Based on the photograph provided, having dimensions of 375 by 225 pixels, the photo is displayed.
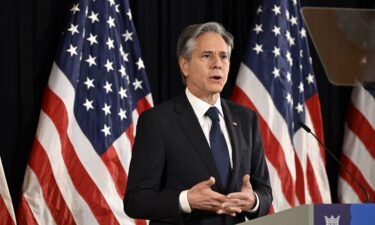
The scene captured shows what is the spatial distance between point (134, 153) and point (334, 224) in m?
1.19

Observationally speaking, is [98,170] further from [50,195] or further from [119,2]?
[119,2]

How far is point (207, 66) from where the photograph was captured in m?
3.43

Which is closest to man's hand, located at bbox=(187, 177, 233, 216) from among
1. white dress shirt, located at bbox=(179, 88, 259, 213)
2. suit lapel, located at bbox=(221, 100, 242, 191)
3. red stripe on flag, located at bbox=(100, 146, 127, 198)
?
suit lapel, located at bbox=(221, 100, 242, 191)

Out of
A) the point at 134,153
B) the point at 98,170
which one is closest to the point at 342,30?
the point at 134,153

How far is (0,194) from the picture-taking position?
4570mm

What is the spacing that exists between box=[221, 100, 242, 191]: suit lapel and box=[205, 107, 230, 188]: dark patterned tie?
0.10 feet

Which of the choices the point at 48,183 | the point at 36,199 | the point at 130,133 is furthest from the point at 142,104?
the point at 36,199

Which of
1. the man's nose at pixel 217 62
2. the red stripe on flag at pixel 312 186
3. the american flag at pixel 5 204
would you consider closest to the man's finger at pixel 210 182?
the man's nose at pixel 217 62

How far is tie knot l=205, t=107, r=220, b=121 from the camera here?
3387 millimetres

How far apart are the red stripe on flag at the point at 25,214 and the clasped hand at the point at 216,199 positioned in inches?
74.4

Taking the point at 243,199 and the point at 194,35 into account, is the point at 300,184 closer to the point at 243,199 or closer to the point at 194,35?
the point at 194,35

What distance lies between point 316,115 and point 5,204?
2392 millimetres

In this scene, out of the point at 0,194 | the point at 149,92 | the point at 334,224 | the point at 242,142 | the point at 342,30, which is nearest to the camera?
the point at 334,224

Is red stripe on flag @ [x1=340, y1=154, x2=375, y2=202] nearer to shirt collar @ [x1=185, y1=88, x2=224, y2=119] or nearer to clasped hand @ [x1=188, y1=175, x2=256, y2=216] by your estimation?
shirt collar @ [x1=185, y1=88, x2=224, y2=119]
